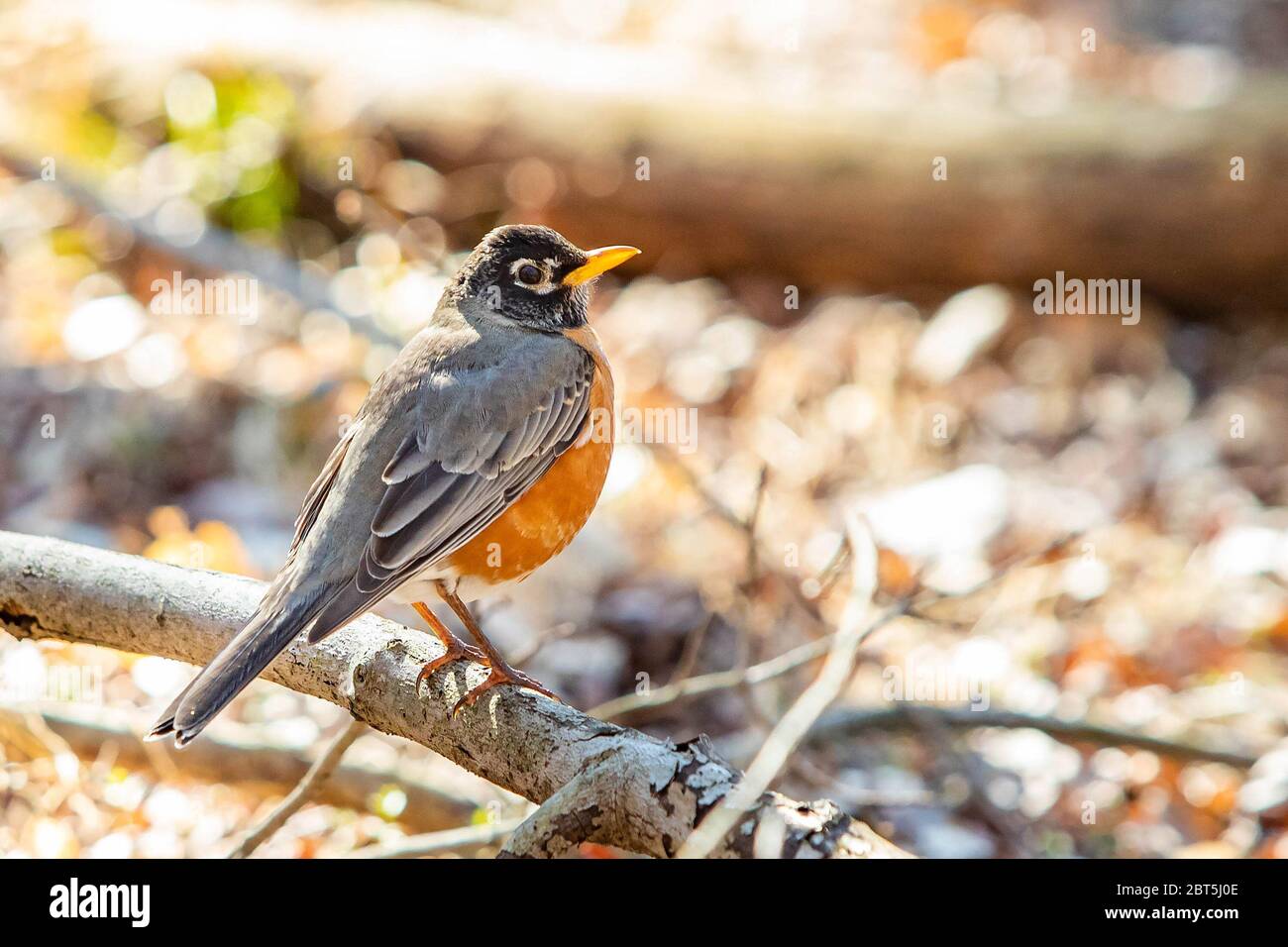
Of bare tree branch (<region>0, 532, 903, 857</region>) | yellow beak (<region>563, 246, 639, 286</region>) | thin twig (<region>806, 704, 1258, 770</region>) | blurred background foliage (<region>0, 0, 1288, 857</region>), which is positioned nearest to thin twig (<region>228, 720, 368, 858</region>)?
bare tree branch (<region>0, 532, 903, 857</region>)

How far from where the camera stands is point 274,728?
172 inches

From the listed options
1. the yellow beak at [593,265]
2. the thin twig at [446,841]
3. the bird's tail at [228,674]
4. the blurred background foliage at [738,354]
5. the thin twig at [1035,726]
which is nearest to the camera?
the bird's tail at [228,674]

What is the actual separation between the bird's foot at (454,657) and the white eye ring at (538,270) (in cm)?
113

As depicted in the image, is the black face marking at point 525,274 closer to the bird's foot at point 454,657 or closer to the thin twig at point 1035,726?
the bird's foot at point 454,657

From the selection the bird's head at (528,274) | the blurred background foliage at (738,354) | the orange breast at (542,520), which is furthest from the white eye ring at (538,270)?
the blurred background foliage at (738,354)

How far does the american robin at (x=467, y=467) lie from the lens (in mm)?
2941

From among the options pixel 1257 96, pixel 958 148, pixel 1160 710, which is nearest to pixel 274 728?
pixel 1160 710

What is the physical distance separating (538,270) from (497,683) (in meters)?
1.34

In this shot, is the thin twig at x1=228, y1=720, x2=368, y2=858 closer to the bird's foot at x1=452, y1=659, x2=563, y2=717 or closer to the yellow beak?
the bird's foot at x1=452, y1=659, x2=563, y2=717

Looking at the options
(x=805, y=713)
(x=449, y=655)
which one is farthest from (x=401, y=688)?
(x=805, y=713)

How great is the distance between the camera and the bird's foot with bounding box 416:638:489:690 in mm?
3061

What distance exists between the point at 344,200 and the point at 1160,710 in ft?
11.5

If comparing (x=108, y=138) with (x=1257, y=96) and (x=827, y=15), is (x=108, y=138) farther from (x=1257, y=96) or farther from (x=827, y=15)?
(x=1257, y=96)
